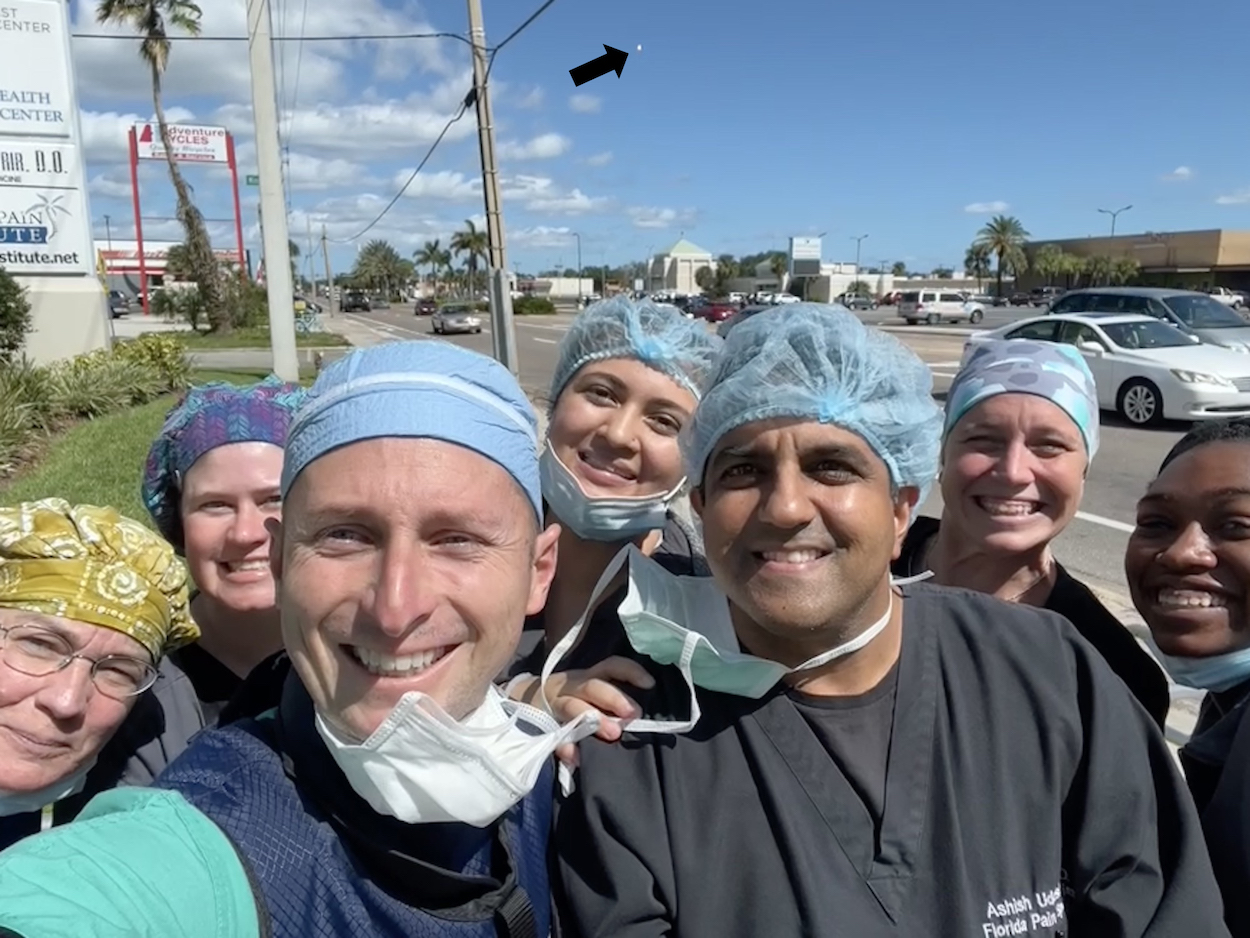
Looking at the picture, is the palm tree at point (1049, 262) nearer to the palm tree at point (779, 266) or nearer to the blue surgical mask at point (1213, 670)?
the palm tree at point (779, 266)

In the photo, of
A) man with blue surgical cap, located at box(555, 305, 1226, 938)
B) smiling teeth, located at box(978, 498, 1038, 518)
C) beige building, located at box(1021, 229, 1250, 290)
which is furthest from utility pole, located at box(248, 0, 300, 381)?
beige building, located at box(1021, 229, 1250, 290)

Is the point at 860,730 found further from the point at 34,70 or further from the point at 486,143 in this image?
the point at 34,70

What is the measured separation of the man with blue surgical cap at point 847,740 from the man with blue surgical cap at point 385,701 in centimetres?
26

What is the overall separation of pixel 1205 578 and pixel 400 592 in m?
1.77

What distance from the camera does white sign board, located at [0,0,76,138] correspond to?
47.3ft

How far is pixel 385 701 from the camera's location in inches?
55.0

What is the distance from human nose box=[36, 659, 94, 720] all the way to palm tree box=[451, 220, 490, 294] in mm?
92843

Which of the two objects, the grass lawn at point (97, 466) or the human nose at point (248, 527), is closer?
the human nose at point (248, 527)

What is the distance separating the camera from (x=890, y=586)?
1.86 meters

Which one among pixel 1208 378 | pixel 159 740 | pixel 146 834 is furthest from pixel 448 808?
pixel 1208 378

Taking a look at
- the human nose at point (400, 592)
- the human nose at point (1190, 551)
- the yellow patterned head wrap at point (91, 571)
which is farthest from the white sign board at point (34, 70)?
the human nose at point (1190, 551)

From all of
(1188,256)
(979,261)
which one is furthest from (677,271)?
(1188,256)

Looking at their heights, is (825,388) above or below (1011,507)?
above

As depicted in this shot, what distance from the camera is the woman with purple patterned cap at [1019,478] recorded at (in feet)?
8.13
